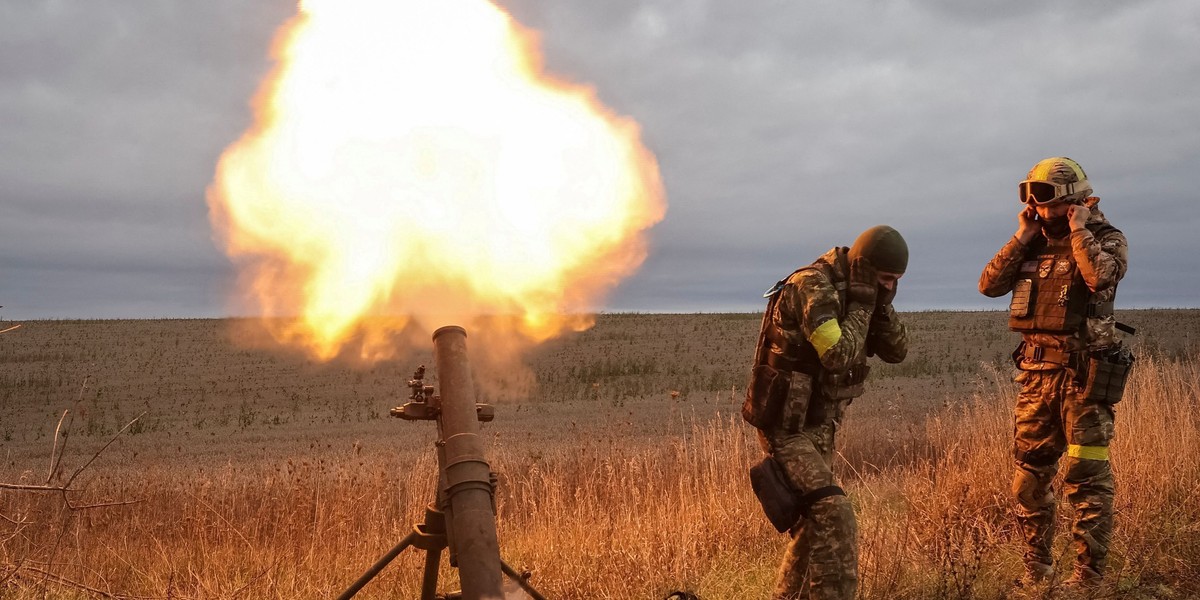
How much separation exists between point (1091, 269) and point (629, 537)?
3968 mm

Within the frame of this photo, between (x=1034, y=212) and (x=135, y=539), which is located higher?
(x=1034, y=212)

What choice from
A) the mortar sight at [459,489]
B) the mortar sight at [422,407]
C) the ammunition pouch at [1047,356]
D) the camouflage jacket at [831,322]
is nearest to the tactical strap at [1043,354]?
the ammunition pouch at [1047,356]

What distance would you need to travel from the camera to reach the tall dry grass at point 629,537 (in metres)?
5.70

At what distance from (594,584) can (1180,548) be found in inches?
176

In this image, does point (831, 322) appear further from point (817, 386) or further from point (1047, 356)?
point (1047, 356)

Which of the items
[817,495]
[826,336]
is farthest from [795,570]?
[826,336]

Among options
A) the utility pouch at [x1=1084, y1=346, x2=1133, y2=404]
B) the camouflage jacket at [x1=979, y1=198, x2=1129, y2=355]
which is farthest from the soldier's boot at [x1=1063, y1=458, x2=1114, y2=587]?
the camouflage jacket at [x1=979, y1=198, x2=1129, y2=355]

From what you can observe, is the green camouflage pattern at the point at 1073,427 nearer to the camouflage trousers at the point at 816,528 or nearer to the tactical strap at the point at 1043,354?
the tactical strap at the point at 1043,354

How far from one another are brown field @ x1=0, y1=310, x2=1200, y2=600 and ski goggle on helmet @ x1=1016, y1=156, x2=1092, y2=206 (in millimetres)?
2455

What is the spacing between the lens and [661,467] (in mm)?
11125

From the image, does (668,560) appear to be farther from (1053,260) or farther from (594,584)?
(1053,260)

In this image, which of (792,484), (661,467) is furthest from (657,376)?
(792,484)

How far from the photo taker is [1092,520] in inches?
221

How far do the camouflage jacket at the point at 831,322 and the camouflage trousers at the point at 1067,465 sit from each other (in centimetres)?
158
